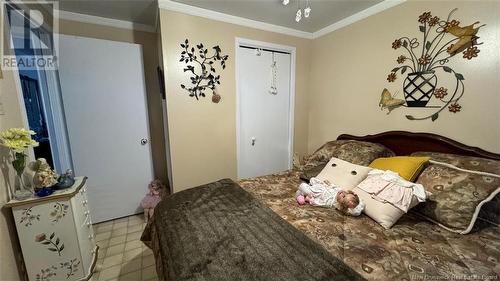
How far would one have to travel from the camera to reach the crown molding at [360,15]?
6.42 ft

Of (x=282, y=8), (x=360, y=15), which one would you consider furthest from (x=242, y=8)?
(x=360, y=15)

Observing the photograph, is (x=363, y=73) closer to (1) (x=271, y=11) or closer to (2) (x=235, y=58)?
(1) (x=271, y=11)

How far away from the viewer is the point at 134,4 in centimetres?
206

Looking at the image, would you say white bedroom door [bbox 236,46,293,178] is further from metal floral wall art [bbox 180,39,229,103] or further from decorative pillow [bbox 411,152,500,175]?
decorative pillow [bbox 411,152,500,175]

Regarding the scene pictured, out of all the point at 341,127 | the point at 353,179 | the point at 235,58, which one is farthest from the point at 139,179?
the point at 341,127

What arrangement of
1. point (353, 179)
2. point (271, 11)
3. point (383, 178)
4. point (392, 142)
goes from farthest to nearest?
1. point (271, 11)
2. point (392, 142)
3. point (353, 179)
4. point (383, 178)

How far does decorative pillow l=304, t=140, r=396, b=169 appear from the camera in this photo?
1891mm

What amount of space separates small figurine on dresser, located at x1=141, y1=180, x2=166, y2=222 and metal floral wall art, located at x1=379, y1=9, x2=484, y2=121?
8.89 ft

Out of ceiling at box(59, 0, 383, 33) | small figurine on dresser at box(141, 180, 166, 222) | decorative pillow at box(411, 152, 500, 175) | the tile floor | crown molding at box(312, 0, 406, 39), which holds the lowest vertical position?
the tile floor

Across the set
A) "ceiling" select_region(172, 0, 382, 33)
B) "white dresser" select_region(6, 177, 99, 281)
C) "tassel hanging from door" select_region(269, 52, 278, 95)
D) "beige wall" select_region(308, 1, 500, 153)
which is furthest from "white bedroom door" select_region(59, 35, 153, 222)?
"beige wall" select_region(308, 1, 500, 153)

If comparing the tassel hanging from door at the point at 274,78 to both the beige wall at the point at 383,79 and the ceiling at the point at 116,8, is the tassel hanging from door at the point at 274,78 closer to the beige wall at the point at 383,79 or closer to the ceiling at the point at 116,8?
the beige wall at the point at 383,79

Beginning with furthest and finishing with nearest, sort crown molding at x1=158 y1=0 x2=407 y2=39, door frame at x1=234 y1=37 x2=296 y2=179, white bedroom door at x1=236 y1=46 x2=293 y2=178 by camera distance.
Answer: white bedroom door at x1=236 y1=46 x2=293 y2=178 → door frame at x1=234 y1=37 x2=296 y2=179 → crown molding at x1=158 y1=0 x2=407 y2=39

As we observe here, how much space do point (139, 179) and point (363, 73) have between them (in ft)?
9.36

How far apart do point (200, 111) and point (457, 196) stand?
214 centimetres
